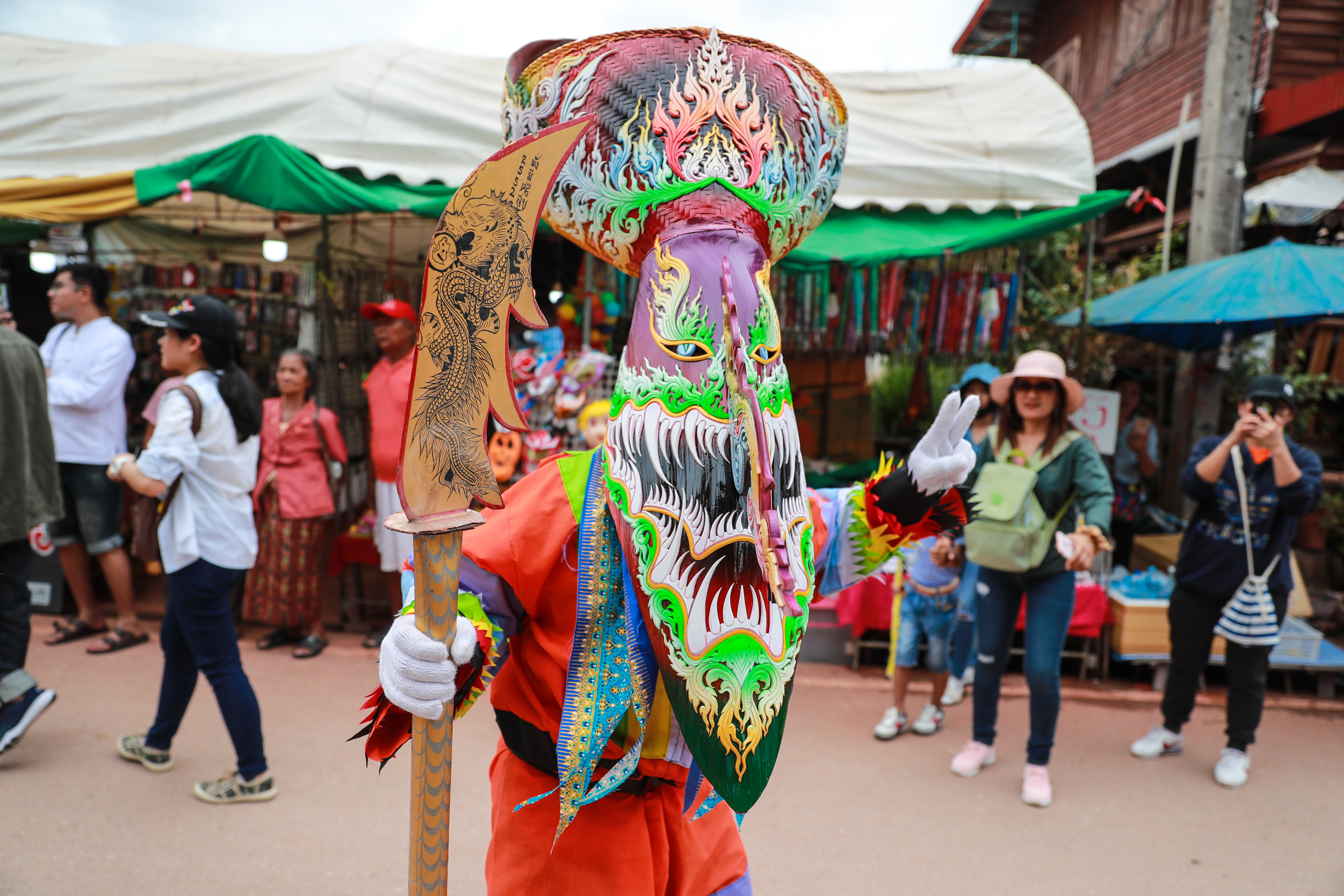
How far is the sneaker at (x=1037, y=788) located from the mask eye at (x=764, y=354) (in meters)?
2.91

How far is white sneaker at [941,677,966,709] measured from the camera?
4.38 m

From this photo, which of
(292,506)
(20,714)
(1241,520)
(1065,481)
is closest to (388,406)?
(292,506)

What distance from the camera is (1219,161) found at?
523 centimetres

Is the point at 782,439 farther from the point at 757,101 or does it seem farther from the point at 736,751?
the point at 757,101

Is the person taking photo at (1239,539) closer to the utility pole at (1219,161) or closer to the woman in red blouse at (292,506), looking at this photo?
the utility pole at (1219,161)

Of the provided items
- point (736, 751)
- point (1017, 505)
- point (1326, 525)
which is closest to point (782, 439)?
point (736, 751)

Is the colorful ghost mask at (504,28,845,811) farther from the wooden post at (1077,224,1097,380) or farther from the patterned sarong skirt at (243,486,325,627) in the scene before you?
the wooden post at (1077,224,1097,380)

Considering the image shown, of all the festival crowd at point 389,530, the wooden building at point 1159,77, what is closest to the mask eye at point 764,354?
the festival crowd at point 389,530

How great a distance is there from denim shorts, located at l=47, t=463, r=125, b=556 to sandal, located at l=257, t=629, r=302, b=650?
92cm

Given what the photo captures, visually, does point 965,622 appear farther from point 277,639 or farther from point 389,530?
point 277,639

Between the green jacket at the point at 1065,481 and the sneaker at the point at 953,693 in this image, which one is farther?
the sneaker at the point at 953,693

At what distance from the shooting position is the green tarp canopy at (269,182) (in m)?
4.32

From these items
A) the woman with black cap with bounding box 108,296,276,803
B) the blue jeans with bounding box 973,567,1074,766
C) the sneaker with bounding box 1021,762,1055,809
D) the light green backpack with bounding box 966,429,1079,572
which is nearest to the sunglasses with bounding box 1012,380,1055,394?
the light green backpack with bounding box 966,429,1079,572

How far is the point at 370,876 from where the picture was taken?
9.11ft
